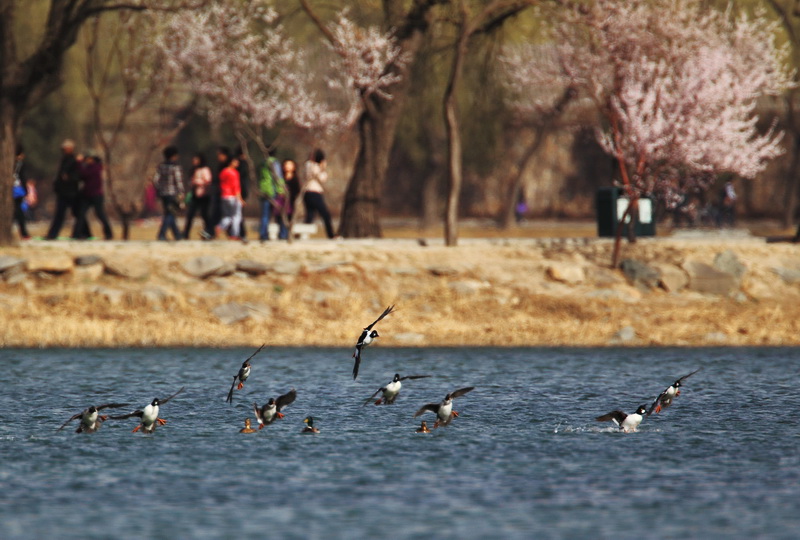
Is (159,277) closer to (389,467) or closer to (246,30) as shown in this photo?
(246,30)

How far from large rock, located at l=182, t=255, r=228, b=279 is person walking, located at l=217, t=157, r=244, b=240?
1963 mm

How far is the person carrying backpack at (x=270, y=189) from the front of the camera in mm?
30297

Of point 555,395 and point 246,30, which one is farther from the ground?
point 246,30

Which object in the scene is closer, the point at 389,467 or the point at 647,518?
the point at 647,518

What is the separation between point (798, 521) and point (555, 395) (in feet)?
26.0

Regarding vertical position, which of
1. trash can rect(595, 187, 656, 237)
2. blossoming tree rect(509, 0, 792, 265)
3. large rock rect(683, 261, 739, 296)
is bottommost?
large rock rect(683, 261, 739, 296)

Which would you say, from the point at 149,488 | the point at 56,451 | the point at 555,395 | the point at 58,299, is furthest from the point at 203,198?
the point at 149,488

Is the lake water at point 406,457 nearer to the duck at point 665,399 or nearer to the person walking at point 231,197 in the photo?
the duck at point 665,399

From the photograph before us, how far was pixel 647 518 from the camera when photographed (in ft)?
37.4

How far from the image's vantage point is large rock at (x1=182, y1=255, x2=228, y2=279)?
27.7 meters

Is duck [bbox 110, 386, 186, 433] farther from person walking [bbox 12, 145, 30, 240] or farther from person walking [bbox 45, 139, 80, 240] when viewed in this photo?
person walking [bbox 12, 145, 30, 240]

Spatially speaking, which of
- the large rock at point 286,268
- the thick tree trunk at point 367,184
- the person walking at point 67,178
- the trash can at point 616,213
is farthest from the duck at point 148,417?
the trash can at point 616,213

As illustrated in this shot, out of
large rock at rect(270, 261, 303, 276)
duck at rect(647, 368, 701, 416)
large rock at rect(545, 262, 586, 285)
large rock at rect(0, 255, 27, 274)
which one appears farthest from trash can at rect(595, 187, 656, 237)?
duck at rect(647, 368, 701, 416)

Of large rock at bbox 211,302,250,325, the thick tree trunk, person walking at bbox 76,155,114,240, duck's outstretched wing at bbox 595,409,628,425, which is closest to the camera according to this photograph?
duck's outstretched wing at bbox 595,409,628,425
